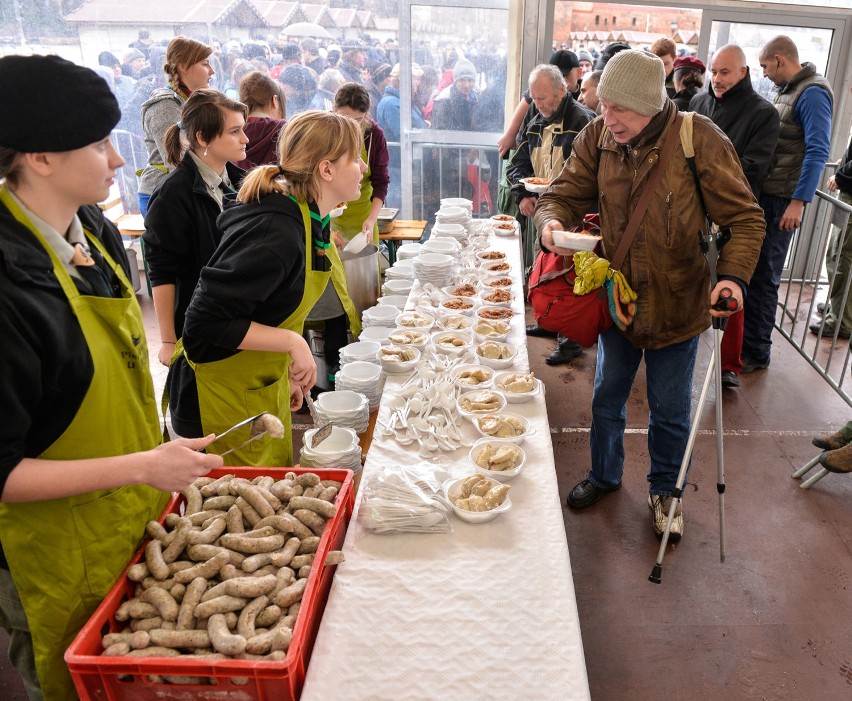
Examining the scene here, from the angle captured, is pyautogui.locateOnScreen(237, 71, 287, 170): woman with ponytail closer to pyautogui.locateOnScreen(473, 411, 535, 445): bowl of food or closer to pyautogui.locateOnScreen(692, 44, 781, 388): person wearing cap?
pyautogui.locateOnScreen(473, 411, 535, 445): bowl of food

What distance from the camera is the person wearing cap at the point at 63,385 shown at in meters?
1.42

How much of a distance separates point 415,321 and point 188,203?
137 cm

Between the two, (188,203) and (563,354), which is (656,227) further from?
(563,354)

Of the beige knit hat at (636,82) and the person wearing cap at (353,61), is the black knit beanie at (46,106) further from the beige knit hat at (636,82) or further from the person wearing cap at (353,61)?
the person wearing cap at (353,61)

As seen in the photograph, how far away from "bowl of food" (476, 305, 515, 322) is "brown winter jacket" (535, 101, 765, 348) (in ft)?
2.14

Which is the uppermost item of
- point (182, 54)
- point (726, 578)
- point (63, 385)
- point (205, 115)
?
point (182, 54)

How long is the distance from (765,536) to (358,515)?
264 cm

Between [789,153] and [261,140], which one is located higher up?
[261,140]

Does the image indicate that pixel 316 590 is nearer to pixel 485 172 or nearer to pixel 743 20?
pixel 485 172

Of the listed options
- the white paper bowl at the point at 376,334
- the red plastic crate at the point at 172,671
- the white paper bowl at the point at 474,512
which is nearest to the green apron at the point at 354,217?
the white paper bowl at the point at 376,334

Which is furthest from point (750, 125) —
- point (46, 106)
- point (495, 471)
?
point (46, 106)

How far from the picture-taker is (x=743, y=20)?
7059mm

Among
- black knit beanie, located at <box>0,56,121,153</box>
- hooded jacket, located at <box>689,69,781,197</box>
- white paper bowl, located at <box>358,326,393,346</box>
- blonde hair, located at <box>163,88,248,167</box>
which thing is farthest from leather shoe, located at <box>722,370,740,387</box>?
black knit beanie, located at <box>0,56,121,153</box>

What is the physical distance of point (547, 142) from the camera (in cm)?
568
